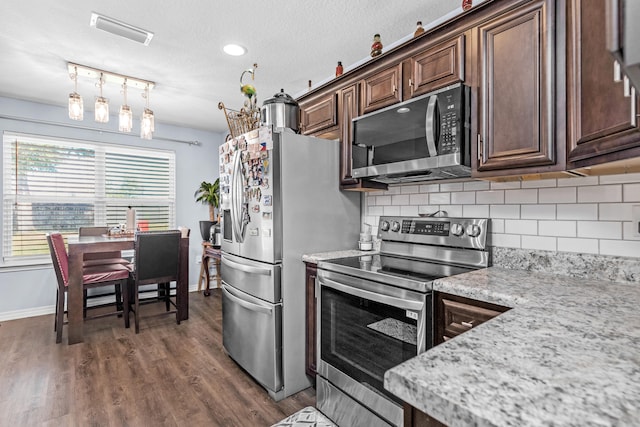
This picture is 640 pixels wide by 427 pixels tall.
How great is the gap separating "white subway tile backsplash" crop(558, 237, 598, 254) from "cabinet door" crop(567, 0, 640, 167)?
0.45 meters

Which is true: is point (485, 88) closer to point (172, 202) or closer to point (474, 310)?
point (474, 310)

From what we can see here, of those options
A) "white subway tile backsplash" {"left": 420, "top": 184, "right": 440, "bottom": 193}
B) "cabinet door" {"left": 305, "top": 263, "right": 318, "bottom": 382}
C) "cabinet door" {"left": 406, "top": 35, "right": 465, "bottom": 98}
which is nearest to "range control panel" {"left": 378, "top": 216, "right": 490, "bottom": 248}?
"white subway tile backsplash" {"left": 420, "top": 184, "right": 440, "bottom": 193}

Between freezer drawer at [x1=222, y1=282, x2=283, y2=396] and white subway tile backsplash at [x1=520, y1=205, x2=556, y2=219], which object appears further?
freezer drawer at [x1=222, y1=282, x2=283, y2=396]

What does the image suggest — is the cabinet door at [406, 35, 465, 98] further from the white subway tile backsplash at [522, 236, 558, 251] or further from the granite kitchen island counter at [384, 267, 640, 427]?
the granite kitchen island counter at [384, 267, 640, 427]

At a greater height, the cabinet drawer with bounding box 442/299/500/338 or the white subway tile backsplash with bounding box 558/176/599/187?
the white subway tile backsplash with bounding box 558/176/599/187

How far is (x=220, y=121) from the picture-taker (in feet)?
14.7

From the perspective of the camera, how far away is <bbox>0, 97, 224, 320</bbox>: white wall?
11.9ft

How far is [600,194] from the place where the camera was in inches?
57.4

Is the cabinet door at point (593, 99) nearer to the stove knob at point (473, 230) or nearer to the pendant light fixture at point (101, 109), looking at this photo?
the stove knob at point (473, 230)

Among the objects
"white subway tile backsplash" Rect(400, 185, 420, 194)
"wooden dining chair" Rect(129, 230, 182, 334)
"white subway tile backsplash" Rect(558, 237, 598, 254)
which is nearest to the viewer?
"white subway tile backsplash" Rect(558, 237, 598, 254)

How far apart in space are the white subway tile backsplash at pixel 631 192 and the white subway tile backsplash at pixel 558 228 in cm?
22

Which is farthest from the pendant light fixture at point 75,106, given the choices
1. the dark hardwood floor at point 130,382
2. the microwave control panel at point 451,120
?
the microwave control panel at point 451,120

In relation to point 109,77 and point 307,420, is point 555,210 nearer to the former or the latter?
point 307,420

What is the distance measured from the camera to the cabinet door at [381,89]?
1.92 metres
